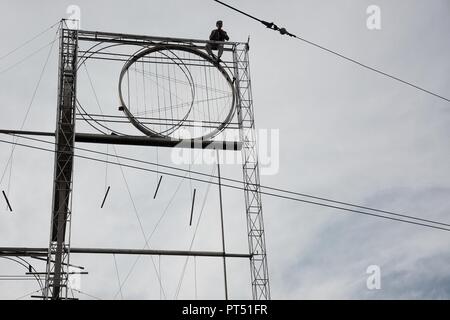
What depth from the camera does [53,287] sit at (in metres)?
22.8

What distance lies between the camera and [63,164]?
81.8 feet

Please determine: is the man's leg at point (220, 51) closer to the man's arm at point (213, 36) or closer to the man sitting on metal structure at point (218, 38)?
the man sitting on metal structure at point (218, 38)

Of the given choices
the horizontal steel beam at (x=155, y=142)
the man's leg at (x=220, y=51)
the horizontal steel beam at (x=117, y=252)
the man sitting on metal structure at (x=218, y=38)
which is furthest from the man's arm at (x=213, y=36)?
the horizontal steel beam at (x=117, y=252)

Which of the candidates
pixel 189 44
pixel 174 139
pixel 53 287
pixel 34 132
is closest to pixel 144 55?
pixel 189 44

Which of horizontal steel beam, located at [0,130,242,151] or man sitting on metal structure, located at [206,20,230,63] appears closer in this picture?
horizontal steel beam, located at [0,130,242,151]

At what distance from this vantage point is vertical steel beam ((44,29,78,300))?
907 inches

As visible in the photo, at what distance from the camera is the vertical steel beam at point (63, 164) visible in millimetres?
23031

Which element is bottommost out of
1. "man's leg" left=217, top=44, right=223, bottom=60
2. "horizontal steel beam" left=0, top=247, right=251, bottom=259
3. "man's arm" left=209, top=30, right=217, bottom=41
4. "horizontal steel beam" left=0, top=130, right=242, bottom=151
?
"horizontal steel beam" left=0, top=247, right=251, bottom=259

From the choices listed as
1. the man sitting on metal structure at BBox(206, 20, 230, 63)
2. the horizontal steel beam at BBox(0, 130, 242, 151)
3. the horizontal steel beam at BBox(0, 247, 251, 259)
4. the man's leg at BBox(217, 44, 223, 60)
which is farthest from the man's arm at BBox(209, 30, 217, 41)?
the horizontal steel beam at BBox(0, 247, 251, 259)

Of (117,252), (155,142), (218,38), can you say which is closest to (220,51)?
(218,38)

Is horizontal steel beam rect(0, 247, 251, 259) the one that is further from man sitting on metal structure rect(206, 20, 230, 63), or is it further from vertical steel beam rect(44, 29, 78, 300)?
man sitting on metal structure rect(206, 20, 230, 63)

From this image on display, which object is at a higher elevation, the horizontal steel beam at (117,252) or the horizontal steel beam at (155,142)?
the horizontal steel beam at (155,142)

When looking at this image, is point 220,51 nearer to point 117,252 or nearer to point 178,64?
point 178,64
